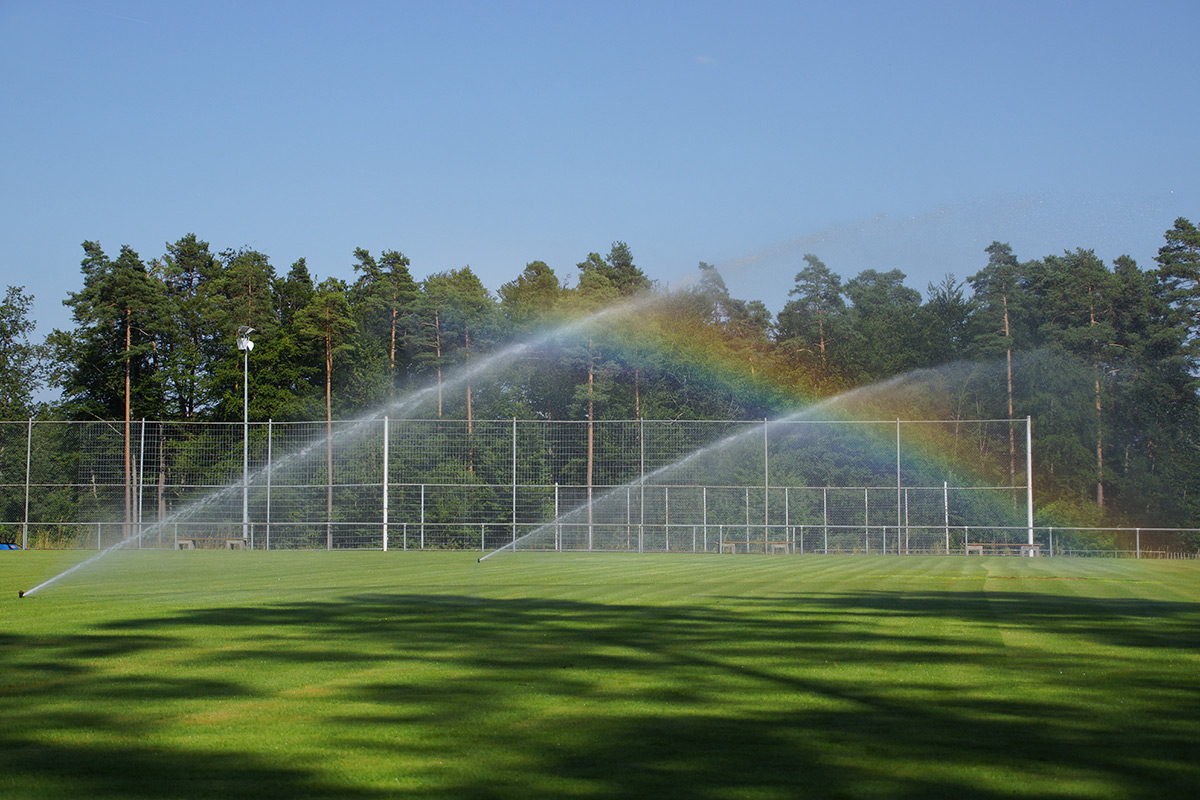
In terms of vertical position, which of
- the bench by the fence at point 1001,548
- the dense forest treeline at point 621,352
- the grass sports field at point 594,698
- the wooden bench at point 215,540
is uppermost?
the dense forest treeline at point 621,352

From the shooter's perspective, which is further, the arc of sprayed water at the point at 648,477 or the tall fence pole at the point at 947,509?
the tall fence pole at the point at 947,509

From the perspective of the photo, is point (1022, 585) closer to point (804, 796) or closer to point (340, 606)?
point (340, 606)

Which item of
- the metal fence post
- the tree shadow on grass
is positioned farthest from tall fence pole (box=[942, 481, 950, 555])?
the tree shadow on grass

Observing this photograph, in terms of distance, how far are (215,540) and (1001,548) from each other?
24.8 m

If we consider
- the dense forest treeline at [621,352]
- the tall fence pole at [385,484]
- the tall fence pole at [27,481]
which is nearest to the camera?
the tall fence pole at [385,484]

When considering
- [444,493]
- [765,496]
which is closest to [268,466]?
[444,493]

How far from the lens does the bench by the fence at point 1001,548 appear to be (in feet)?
106

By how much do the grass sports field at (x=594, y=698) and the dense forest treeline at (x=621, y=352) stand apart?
121 ft

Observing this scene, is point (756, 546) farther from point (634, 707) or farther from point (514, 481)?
point (634, 707)

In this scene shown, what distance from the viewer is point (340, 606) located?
38.6 ft

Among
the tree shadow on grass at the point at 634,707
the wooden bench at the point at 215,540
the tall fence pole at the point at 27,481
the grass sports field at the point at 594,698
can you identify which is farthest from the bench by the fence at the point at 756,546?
the tree shadow on grass at the point at 634,707

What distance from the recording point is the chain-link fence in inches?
1363

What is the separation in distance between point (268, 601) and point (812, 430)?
32.6m

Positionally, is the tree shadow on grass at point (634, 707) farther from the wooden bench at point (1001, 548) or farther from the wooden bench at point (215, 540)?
the wooden bench at point (215, 540)
